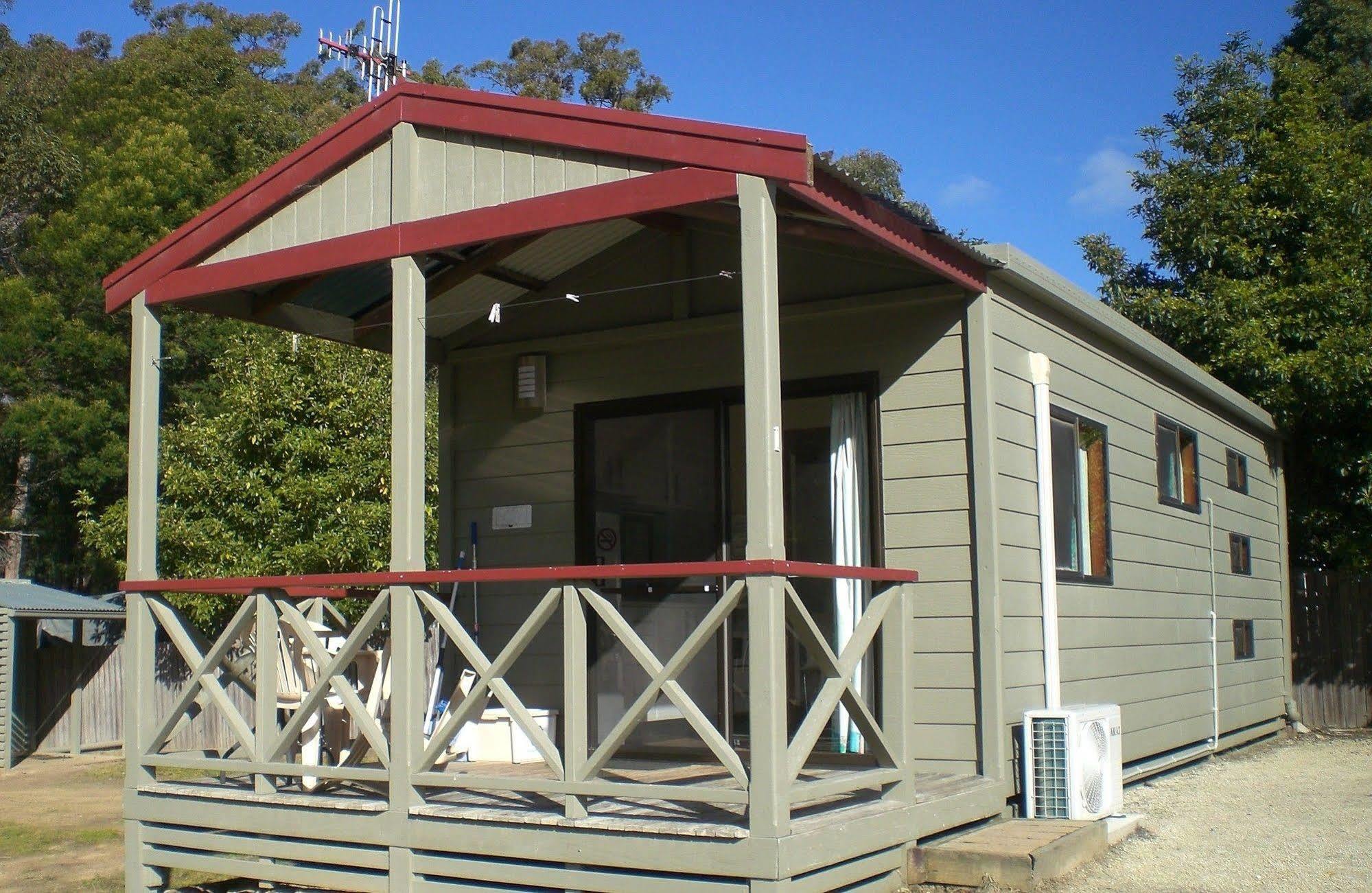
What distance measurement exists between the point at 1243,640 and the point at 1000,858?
645cm

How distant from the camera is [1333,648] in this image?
41.6 feet

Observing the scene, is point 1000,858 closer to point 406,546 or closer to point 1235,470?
point 406,546

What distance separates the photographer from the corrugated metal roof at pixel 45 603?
15.2m

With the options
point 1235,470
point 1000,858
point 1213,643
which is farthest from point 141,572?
point 1235,470

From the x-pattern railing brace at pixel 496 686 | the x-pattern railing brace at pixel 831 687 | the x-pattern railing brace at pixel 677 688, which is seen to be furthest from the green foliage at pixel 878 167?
the x-pattern railing brace at pixel 677 688

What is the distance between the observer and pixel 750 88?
21250 millimetres

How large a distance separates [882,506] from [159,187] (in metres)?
18.9

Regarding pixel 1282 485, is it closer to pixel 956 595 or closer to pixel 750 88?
pixel 956 595

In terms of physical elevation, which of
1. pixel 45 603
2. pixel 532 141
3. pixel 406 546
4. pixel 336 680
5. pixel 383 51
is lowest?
pixel 336 680

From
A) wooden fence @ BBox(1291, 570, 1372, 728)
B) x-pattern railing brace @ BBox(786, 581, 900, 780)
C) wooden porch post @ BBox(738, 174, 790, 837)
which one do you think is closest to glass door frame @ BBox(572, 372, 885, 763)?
x-pattern railing brace @ BBox(786, 581, 900, 780)

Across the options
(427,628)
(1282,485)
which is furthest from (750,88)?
(427,628)

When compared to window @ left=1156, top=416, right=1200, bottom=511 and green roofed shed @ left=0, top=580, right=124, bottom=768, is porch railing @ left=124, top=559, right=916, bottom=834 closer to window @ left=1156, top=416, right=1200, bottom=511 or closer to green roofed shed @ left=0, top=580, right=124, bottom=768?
window @ left=1156, top=416, right=1200, bottom=511

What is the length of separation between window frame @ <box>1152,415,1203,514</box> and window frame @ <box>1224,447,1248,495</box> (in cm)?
94

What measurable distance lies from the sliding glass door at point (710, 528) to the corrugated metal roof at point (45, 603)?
10506 mm
